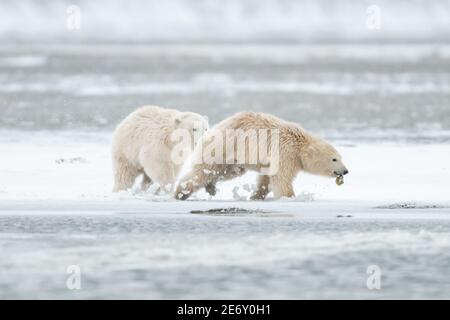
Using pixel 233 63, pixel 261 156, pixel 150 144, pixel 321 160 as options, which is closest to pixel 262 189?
pixel 261 156

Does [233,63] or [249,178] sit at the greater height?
[233,63]

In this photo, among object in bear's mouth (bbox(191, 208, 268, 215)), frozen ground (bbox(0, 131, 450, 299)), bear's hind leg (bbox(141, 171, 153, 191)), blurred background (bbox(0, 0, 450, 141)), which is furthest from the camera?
blurred background (bbox(0, 0, 450, 141))

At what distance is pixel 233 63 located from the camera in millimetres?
49781

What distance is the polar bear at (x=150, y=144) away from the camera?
38.1ft

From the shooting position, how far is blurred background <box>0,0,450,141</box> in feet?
82.9

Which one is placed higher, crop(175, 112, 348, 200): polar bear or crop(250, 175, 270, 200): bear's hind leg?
crop(175, 112, 348, 200): polar bear

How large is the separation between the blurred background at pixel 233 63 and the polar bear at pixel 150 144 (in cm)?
432

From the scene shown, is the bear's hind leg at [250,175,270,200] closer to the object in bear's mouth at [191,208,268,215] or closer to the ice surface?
the ice surface

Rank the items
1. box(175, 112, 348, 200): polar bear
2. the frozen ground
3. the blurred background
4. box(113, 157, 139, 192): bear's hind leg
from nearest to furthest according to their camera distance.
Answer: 1. the frozen ground
2. box(175, 112, 348, 200): polar bear
3. box(113, 157, 139, 192): bear's hind leg
4. the blurred background

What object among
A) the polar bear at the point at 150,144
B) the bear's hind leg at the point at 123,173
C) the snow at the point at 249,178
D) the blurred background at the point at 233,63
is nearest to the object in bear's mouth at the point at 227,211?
the snow at the point at 249,178

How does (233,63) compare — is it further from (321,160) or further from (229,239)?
(229,239)

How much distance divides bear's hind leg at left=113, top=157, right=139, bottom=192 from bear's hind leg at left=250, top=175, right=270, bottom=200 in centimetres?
139

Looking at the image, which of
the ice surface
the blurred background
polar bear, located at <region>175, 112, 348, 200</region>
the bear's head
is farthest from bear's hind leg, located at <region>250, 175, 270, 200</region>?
the blurred background

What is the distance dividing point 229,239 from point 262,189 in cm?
223
